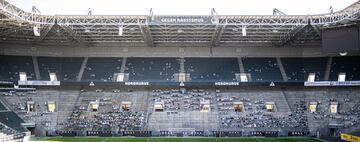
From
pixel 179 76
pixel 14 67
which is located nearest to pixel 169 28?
pixel 179 76

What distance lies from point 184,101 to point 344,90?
21.9 metres

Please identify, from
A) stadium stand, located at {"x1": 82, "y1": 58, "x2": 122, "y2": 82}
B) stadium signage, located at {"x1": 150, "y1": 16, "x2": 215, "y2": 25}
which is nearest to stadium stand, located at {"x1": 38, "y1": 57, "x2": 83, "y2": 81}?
stadium stand, located at {"x1": 82, "y1": 58, "x2": 122, "y2": 82}

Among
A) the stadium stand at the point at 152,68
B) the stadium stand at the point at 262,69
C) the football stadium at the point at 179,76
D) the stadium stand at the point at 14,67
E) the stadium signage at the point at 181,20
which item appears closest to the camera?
the stadium signage at the point at 181,20

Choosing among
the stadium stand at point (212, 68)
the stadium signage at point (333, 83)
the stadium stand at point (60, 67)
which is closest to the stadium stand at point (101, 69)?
the stadium stand at point (60, 67)

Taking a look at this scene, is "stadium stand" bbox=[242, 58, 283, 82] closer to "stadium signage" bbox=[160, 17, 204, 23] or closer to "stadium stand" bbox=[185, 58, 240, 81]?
"stadium stand" bbox=[185, 58, 240, 81]

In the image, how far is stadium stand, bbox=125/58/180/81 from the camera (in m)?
55.7

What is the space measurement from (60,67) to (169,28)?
60.8 feet

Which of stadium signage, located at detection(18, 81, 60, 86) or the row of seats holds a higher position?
the row of seats

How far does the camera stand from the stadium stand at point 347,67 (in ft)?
175

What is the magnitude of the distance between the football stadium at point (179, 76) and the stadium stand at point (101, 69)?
14cm

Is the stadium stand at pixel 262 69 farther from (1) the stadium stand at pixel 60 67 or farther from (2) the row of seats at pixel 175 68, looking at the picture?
(1) the stadium stand at pixel 60 67

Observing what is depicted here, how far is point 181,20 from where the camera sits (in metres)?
44.5

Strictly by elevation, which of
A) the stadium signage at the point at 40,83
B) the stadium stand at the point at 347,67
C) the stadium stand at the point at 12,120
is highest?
the stadium stand at the point at 347,67

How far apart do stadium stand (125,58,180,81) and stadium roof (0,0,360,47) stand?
10.6 feet
